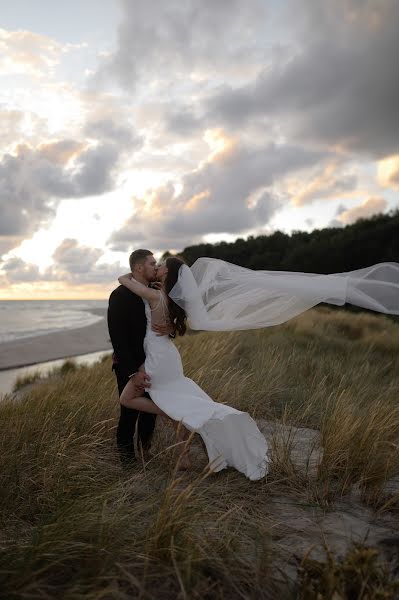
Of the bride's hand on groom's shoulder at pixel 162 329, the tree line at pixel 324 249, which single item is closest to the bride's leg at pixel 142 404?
the bride's hand on groom's shoulder at pixel 162 329

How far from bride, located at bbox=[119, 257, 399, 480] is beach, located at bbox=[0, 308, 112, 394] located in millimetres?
9455

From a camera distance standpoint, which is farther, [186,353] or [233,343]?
[233,343]

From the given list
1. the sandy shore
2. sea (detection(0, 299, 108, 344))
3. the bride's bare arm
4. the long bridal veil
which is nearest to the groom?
the bride's bare arm

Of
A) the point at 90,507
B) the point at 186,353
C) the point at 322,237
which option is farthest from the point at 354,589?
the point at 322,237

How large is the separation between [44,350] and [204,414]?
714 inches

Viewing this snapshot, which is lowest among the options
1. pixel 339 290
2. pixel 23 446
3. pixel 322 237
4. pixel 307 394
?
pixel 307 394

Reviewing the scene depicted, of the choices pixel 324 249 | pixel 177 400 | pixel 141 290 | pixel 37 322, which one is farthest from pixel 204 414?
pixel 37 322

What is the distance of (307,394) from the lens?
285 inches

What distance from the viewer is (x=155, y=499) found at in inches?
134

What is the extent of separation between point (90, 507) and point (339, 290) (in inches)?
103

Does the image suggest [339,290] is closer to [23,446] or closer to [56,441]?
[56,441]

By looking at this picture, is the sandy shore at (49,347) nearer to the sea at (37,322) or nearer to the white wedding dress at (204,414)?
the sea at (37,322)

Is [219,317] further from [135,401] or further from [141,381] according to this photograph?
[135,401]

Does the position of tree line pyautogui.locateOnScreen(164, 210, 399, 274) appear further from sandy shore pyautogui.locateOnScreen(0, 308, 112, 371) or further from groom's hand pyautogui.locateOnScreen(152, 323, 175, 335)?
groom's hand pyautogui.locateOnScreen(152, 323, 175, 335)
